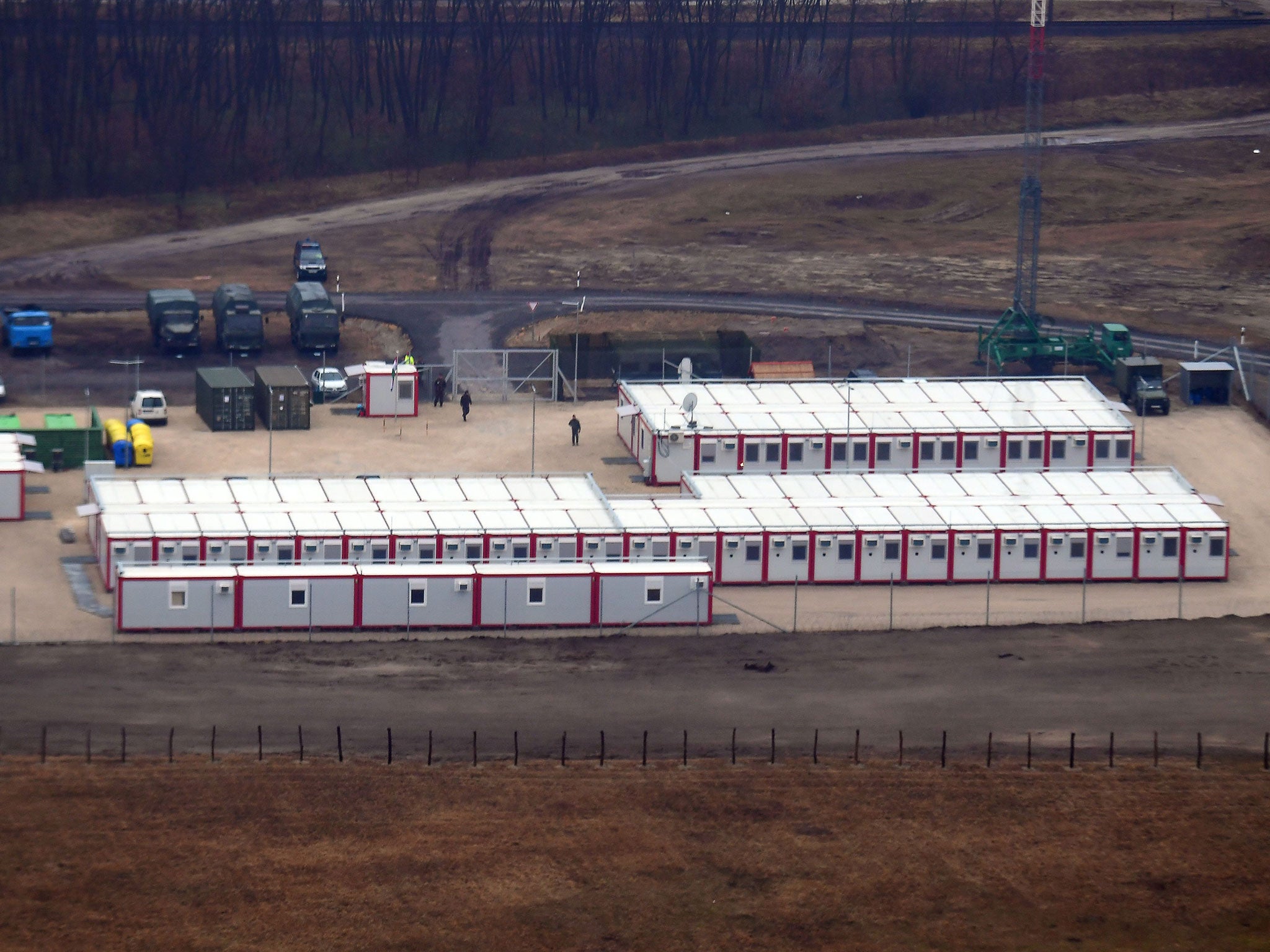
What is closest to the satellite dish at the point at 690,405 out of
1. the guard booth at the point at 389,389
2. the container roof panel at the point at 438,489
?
the container roof panel at the point at 438,489

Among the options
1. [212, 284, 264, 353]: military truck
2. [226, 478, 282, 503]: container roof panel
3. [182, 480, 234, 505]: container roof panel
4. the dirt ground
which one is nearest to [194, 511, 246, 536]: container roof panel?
[182, 480, 234, 505]: container roof panel

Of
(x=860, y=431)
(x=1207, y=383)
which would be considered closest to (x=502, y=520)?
(x=860, y=431)

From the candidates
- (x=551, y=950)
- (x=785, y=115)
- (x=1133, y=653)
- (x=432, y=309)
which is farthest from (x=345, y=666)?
(x=785, y=115)

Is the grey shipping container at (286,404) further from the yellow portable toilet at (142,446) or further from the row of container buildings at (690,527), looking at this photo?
the row of container buildings at (690,527)

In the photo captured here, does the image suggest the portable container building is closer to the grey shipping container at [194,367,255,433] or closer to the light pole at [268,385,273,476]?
the light pole at [268,385,273,476]

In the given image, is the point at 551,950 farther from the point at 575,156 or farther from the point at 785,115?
the point at 785,115

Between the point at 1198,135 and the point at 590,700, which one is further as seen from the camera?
the point at 1198,135

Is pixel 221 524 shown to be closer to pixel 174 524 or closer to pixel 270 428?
pixel 174 524
